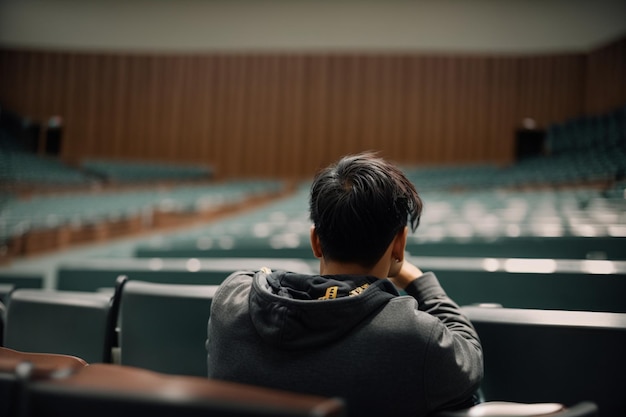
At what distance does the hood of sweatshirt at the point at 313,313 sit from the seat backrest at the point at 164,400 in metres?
0.11

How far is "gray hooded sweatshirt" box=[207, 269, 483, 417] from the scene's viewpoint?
1.05 feet

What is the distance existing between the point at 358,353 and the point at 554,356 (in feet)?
0.55

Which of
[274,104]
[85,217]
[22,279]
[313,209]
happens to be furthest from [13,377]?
[274,104]

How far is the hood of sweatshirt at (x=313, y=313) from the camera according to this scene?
0.32 meters

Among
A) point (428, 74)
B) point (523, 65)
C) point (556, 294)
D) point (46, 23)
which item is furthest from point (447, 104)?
point (556, 294)

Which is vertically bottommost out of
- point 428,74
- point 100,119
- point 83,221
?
point 83,221

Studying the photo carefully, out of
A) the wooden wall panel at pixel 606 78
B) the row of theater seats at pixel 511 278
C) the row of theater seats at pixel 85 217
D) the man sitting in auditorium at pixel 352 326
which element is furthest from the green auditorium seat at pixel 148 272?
the wooden wall panel at pixel 606 78

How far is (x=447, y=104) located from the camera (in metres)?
5.61

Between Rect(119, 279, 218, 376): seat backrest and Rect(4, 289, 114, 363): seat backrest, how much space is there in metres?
0.02

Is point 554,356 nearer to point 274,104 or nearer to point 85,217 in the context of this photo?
point 85,217

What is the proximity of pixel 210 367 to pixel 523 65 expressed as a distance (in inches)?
224

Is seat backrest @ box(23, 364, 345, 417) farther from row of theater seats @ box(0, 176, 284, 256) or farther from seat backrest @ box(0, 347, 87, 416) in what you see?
row of theater seats @ box(0, 176, 284, 256)

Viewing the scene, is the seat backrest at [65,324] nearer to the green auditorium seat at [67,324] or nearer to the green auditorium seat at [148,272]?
the green auditorium seat at [67,324]

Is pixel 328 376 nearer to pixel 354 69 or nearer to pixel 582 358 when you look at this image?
pixel 582 358
